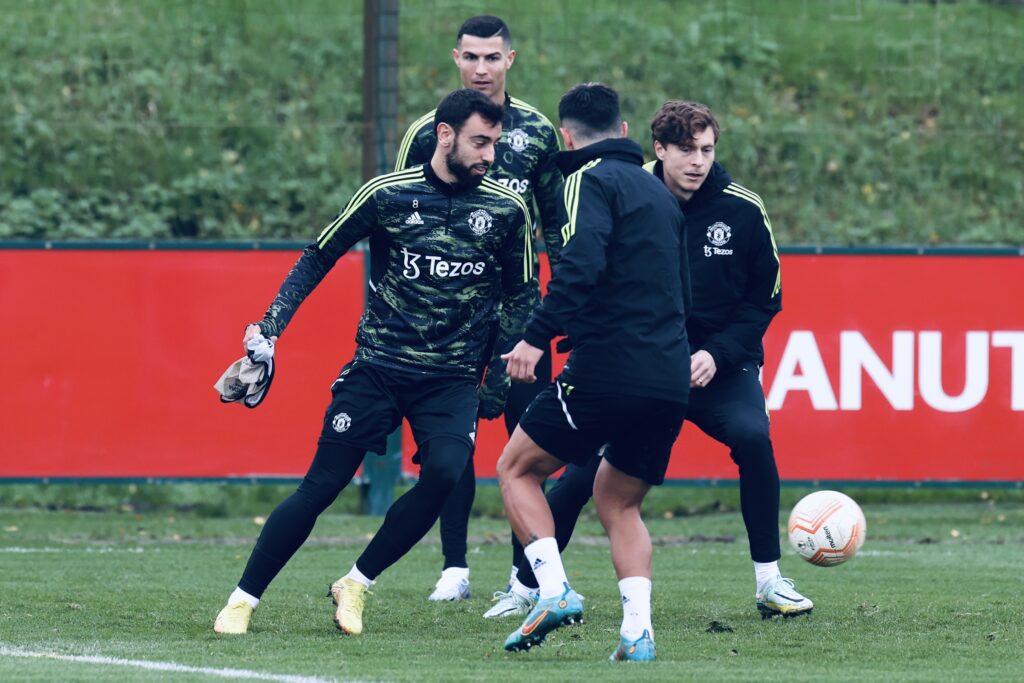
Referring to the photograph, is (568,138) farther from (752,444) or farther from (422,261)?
(752,444)

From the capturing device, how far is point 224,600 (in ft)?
23.9

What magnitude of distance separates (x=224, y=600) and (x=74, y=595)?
2.15 feet

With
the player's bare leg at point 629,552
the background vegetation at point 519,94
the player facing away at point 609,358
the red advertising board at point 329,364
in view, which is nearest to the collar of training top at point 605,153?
the player facing away at point 609,358

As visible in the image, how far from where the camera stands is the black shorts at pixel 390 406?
6.37m

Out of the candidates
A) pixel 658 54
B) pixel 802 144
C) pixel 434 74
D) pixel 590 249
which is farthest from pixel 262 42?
pixel 590 249

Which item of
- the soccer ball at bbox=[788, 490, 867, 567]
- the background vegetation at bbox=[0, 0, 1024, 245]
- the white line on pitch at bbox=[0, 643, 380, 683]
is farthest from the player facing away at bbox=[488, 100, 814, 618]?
A: the background vegetation at bbox=[0, 0, 1024, 245]

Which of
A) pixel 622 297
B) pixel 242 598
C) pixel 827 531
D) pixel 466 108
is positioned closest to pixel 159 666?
pixel 242 598

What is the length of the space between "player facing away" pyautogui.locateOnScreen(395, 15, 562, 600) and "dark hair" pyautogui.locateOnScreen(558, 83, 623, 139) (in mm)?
1154

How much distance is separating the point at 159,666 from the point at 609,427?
65.3 inches

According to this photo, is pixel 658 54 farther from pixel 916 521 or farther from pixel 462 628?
A: pixel 462 628

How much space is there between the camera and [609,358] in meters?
5.71

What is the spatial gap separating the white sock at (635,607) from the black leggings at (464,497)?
4.96 ft

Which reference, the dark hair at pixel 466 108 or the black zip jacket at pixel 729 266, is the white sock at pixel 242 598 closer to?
the dark hair at pixel 466 108

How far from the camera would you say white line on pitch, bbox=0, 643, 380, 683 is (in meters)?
5.22
